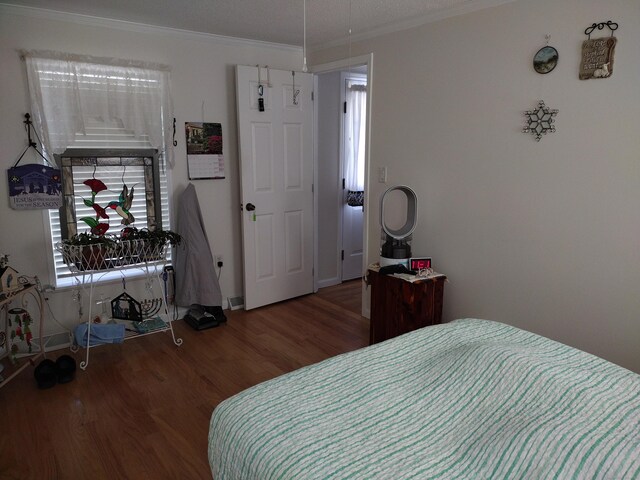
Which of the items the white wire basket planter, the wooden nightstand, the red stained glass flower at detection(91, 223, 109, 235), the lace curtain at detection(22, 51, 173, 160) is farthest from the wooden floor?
the lace curtain at detection(22, 51, 173, 160)

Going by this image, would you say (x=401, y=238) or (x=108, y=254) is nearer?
(x=108, y=254)

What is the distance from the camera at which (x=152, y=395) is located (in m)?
2.63

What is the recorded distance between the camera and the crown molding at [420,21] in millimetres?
2727

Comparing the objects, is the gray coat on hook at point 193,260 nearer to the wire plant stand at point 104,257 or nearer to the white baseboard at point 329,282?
the wire plant stand at point 104,257

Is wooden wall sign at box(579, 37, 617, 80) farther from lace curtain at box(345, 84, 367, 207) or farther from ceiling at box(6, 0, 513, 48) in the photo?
lace curtain at box(345, 84, 367, 207)

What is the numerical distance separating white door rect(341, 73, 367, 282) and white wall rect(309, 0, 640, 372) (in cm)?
110

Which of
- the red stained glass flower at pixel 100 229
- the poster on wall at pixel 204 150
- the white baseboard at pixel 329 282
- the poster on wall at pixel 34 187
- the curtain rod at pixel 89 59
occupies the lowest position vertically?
the white baseboard at pixel 329 282

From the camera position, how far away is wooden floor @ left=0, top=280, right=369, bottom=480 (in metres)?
2.08

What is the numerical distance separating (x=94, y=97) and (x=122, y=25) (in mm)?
570

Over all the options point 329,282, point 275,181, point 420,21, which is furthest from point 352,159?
point 420,21

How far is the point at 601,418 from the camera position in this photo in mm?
1210

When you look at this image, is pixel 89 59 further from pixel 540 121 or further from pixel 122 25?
pixel 540 121

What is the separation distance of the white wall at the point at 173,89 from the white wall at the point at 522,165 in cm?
123

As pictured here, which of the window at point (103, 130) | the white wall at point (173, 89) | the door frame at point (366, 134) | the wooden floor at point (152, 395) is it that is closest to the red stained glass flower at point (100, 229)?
the window at point (103, 130)
